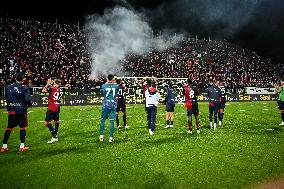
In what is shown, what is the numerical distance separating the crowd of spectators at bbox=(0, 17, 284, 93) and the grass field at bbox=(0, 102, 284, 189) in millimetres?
22481

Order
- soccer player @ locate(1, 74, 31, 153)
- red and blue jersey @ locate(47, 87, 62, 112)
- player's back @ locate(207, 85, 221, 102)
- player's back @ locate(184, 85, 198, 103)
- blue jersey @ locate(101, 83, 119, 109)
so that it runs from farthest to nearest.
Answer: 1. player's back @ locate(207, 85, 221, 102)
2. player's back @ locate(184, 85, 198, 103)
3. red and blue jersey @ locate(47, 87, 62, 112)
4. blue jersey @ locate(101, 83, 119, 109)
5. soccer player @ locate(1, 74, 31, 153)

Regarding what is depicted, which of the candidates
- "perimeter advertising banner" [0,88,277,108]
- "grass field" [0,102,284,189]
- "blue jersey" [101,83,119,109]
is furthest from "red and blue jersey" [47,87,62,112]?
"perimeter advertising banner" [0,88,277,108]

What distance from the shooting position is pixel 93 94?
31.6 m

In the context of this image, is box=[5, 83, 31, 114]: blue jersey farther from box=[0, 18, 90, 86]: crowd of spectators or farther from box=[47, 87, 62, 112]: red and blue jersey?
box=[0, 18, 90, 86]: crowd of spectators

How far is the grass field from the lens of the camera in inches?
272

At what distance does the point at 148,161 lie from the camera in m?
8.62

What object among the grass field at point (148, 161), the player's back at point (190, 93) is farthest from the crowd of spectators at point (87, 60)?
the grass field at point (148, 161)

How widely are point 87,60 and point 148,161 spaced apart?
3828cm

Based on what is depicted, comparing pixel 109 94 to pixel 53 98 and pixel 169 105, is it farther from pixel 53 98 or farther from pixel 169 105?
pixel 169 105

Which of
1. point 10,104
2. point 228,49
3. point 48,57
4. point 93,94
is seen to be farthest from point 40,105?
point 228,49

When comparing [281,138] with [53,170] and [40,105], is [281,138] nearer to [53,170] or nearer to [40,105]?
[53,170]

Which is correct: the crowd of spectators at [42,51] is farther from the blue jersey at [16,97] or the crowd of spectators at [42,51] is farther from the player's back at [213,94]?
the blue jersey at [16,97]

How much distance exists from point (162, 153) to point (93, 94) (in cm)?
2286

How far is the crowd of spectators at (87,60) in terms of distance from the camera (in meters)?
36.8
